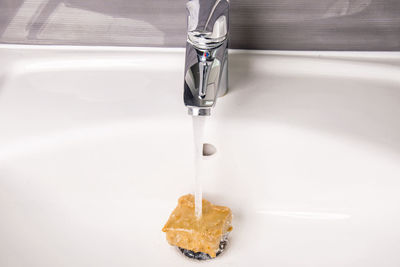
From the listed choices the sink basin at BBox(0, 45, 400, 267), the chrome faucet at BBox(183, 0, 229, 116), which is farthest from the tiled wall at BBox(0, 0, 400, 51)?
the chrome faucet at BBox(183, 0, 229, 116)

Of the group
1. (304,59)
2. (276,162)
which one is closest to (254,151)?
(276,162)

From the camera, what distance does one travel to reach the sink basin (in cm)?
49

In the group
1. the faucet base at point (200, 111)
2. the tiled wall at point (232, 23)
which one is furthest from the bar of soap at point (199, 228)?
the tiled wall at point (232, 23)

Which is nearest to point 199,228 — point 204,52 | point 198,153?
point 198,153

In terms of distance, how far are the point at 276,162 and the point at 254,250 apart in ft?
0.33

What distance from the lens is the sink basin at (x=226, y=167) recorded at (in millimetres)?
492

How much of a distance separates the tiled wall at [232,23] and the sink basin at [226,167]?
0.10 feet

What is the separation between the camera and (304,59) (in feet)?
1.90

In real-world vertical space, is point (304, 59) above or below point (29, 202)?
above

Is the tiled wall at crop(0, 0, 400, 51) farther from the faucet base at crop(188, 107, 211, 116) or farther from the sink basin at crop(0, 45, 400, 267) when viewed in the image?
the faucet base at crop(188, 107, 211, 116)

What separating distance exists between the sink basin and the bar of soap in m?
0.02

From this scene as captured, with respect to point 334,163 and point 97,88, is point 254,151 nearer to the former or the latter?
point 334,163

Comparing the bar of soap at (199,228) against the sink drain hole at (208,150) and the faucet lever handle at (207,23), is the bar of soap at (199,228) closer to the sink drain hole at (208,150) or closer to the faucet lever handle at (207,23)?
the sink drain hole at (208,150)

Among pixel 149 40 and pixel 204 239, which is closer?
pixel 204 239
